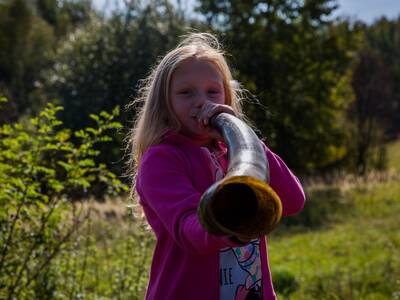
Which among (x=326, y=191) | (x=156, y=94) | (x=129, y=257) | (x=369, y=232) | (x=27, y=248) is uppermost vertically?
(x=156, y=94)

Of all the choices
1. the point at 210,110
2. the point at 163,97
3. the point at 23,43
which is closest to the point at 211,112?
the point at 210,110

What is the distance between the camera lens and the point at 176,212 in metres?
1.65

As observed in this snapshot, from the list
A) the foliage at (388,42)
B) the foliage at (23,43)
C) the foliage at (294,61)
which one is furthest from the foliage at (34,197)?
the foliage at (388,42)

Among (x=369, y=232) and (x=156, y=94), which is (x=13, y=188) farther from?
(x=369, y=232)

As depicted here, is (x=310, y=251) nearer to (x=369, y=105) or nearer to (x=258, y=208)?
(x=258, y=208)

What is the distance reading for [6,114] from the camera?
6281mm

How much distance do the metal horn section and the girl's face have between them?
531 millimetres

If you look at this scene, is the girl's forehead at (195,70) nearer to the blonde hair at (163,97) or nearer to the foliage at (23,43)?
the blonde hair at (163,97)

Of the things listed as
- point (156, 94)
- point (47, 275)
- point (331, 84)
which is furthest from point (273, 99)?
point (156, 94)

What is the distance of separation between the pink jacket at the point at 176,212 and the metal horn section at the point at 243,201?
27 cm

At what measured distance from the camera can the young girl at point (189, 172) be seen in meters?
1.85

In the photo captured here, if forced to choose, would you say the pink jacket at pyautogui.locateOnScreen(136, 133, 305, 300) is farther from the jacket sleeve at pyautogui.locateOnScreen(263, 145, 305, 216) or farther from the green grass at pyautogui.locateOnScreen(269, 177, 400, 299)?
the green grass at pyautogui.locateOnScreen(269, 177, 400, 299)

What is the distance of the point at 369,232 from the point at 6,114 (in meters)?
7.81

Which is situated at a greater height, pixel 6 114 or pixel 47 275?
pixel 6 114
